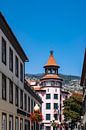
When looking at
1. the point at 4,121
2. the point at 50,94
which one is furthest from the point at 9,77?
the point at 50,94

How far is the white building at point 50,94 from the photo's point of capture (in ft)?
447

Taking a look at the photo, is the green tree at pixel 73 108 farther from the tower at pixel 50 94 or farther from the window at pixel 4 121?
the window at pixel 4 121

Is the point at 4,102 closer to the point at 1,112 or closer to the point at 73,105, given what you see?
the point at 1,112

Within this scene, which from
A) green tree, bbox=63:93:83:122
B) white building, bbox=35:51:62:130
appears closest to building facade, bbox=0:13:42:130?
green tree, bbox=63:93:83:122

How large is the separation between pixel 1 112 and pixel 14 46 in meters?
9.72

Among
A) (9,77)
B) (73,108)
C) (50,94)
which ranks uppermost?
(50,94)

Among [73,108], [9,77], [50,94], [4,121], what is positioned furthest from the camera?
[50,94]

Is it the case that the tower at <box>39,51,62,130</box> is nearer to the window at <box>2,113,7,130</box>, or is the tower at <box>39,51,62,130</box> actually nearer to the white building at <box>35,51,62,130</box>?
Answer: the white building at <box>35,51,62,130</box>

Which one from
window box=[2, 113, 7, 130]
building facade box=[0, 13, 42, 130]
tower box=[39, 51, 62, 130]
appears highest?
tower box=[39, 51, 62, 130]

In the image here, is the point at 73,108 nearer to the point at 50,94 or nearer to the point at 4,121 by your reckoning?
the point at 50,94

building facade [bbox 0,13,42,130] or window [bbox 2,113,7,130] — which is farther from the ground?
building facade [bbox 0,13,42,130]

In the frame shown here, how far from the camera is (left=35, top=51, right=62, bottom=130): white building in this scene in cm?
→ 13638

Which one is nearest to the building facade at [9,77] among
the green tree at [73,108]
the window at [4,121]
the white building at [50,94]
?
the window at [4,121]

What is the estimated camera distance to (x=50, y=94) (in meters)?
138
